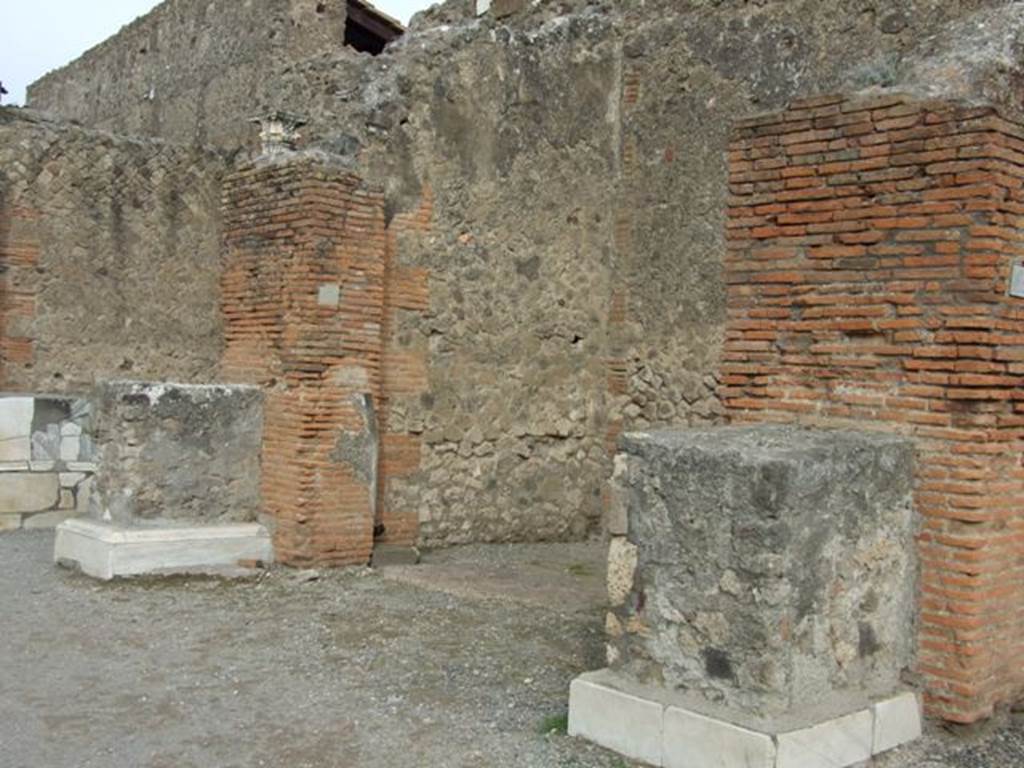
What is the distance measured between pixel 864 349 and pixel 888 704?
4.39 feet

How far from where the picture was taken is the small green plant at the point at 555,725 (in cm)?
420

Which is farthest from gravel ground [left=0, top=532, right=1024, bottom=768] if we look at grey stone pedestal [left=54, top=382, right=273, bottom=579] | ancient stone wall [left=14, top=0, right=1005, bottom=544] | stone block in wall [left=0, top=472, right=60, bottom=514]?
ancient stone wall [left=14, top=0, right=1005, bottom=544]

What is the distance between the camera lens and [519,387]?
8641 millimetres

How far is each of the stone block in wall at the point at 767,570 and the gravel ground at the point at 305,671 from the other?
38 cm

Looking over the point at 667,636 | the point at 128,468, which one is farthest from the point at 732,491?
the point at 128,468

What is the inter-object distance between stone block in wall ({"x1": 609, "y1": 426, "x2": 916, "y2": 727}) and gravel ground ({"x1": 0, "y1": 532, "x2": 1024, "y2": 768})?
38cm

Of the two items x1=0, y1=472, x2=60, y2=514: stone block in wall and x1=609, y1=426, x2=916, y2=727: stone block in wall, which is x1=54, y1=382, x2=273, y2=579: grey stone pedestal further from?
x1=609, y1=426, x2=916, y2=727: stone block in wall

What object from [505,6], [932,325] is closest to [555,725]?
[932,325]

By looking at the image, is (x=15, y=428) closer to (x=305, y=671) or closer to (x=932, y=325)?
(x=305, y=671)

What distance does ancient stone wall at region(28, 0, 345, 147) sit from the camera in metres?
12.9

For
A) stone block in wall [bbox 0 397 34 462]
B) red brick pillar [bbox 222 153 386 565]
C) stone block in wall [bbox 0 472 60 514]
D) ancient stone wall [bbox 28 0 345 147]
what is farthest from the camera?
ancient stone wall [bbox 28 0 345 147]

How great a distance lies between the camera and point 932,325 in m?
4.12

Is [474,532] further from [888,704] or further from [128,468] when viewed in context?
[888,704]

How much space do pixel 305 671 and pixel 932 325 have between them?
311cm
